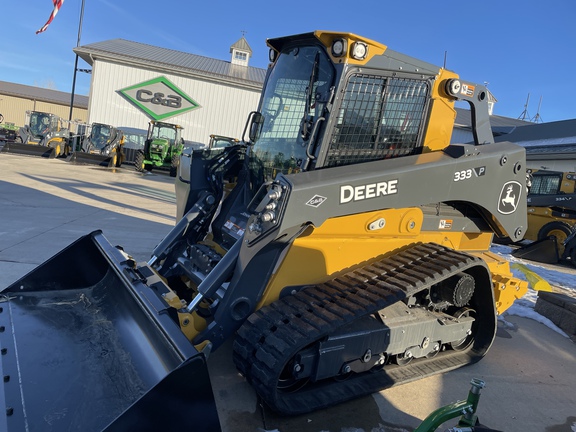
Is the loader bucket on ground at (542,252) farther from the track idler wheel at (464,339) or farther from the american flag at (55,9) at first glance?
the american flag at (55,9)

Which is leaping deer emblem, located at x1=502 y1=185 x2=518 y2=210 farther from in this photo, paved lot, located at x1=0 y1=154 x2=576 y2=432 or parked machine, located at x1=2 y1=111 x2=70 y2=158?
parked machine, located at x1=2 y1=111 x2=70 y2=158

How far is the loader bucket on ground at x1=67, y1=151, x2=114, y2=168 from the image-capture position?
21.4 metres

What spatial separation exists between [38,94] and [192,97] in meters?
40.7

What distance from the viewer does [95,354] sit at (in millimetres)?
2857

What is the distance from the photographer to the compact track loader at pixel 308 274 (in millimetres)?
2605

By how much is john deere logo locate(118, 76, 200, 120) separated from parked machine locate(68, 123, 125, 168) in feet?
9.17

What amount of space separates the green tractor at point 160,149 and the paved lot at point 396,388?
1309 centimetres

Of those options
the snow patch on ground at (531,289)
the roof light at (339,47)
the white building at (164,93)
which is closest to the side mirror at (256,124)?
the roof light at (339,47)

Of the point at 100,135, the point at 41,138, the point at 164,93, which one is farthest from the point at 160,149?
the point at 41,138

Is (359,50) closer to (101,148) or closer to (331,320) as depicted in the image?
(331,320)

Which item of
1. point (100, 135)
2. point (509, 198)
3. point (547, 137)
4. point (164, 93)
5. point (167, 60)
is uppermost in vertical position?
point (167, 60)

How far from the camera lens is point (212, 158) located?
4590 millimetres

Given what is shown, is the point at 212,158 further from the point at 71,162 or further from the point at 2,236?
the point at 71,162

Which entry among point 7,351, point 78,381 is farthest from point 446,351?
point 7,351
